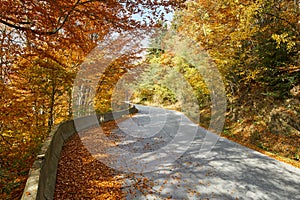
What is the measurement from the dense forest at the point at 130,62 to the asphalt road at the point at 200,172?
5.50 feet

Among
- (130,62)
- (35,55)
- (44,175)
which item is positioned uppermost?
(130,62)

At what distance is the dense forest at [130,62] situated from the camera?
18.9ft

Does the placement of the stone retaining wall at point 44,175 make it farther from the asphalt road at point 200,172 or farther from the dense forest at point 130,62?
the asphalt road at point 200,172

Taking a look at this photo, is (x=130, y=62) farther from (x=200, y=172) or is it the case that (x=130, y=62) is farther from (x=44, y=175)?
(x=44, y=175)

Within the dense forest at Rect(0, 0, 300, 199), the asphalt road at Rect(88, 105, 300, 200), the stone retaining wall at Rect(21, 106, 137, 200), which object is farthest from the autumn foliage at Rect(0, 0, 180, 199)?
the asphalt road at Rect(88, 105, 300, 200)

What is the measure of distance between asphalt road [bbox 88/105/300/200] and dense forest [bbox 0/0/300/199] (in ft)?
5.50

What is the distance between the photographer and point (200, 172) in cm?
600

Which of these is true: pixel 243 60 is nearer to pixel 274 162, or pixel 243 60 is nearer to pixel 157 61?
pixel 274 162

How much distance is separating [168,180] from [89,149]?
3.84 m

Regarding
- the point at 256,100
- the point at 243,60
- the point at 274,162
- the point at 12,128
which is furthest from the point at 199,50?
the point at 12,128

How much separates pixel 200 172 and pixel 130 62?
33.5 feet

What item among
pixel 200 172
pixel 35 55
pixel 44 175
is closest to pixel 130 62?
pixel 35 55

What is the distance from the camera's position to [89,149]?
Answer: 7.85 metres

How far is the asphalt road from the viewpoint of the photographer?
15.8 feet
